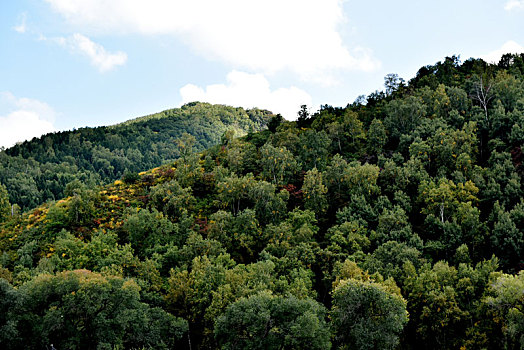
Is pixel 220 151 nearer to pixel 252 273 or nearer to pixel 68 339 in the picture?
pixel 252 273

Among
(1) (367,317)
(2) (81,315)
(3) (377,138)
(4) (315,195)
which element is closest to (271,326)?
(1) (367,317)

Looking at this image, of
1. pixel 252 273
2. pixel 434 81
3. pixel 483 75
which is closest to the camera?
pixel 252 273

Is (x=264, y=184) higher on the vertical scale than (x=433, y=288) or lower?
higher

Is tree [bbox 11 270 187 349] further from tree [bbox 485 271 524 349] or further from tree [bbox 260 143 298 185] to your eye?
tree [bbox 260 143 298 185]

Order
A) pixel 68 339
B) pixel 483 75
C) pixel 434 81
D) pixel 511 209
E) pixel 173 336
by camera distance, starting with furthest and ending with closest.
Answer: pixel 434 81 → pixel 483 75 → pixel 511 209 → pixel 173 336 → pixel 68 339

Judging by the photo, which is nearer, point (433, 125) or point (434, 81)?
point (433, 125)

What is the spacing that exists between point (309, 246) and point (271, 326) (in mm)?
18597

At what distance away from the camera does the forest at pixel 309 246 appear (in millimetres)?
36562

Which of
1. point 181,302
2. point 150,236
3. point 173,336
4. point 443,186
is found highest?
point 443,186

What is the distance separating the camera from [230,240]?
2279 inches

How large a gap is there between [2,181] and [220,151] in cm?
10010

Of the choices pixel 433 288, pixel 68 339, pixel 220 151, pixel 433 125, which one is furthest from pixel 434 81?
pixel 68 339

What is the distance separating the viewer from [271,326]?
117 feet

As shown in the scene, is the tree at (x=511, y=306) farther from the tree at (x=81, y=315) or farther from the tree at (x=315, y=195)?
the tree at (x=81, y=315)
